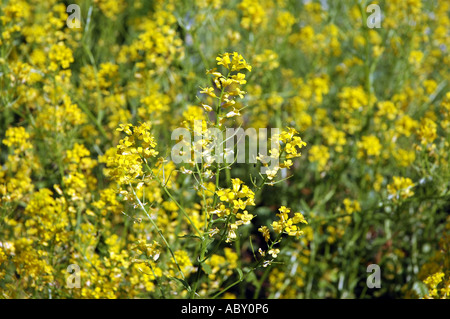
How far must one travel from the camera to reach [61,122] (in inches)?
117

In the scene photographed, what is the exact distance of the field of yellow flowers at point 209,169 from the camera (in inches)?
77.4

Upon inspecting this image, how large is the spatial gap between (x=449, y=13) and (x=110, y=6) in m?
4.64

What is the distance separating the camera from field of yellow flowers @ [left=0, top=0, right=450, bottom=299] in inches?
77.4

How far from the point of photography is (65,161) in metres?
2.88

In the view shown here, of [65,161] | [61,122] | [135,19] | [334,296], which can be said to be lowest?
[334,296]

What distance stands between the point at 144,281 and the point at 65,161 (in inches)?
34.4

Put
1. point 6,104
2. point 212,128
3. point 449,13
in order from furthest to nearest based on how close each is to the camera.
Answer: point 449,13, point 6,104, point 212,128

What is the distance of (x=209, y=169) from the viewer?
220 centimetres
